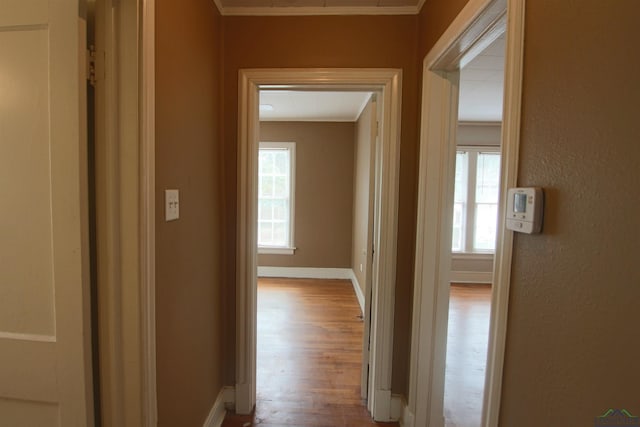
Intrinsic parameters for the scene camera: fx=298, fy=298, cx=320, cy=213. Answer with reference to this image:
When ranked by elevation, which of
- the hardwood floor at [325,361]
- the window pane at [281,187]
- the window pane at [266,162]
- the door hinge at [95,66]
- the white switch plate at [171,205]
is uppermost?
the window pane at [266,162]

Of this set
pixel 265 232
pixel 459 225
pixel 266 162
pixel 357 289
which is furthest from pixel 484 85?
pixel 265 232

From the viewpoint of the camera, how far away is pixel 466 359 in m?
2.70

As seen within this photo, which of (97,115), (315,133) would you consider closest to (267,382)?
(97,115)

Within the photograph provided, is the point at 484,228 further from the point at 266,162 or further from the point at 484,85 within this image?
the point at 266,162

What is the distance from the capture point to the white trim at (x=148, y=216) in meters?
0.97

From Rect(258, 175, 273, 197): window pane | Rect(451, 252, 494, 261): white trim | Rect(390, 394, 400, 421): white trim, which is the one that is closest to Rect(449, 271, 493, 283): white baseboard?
Rect(451, 252, 494, 261): white trim

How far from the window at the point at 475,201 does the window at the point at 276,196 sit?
8.91 ft

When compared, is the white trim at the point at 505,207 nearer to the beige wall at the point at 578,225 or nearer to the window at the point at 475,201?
the beige wall at the point at 578,225

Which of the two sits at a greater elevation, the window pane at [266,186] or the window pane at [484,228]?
the window pane at [266,186]

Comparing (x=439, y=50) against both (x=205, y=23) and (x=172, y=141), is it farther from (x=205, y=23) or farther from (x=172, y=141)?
(x=172, y=141)

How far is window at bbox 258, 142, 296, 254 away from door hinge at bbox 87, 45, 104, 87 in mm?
4001

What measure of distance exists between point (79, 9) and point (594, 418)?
1.66 meters

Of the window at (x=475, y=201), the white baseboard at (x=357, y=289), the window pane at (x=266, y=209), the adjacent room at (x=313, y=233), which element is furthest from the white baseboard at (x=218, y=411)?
the window at (x=475, y=201)

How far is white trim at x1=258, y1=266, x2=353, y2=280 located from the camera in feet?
16.4
